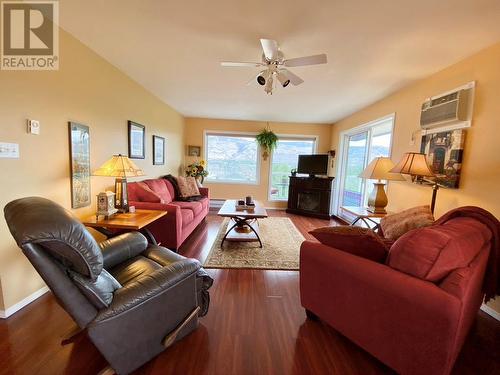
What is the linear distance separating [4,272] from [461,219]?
3322 millimetres

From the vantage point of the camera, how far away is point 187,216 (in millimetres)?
3119

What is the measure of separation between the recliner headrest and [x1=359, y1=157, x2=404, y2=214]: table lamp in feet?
8.84

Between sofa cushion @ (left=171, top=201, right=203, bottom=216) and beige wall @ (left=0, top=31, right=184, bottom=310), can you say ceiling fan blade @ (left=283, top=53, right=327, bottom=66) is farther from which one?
sofa cushion @ (left=171, top=201, right=203, bottom=216)

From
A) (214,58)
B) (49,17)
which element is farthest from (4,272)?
(214,58)

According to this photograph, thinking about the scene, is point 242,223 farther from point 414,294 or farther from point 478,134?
point 478,134

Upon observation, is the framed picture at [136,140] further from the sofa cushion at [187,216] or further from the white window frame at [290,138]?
the white window frame at [290,138]

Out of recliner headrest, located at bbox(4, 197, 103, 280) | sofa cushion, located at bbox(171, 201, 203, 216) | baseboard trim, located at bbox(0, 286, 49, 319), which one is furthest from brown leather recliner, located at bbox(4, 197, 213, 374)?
sofa cushion, located at bbox(171, 201, 203, 216)

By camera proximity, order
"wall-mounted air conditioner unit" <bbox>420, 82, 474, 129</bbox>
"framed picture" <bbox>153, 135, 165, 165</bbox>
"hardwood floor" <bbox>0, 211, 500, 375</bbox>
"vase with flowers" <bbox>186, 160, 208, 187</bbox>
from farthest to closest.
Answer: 1. "vase with flowers" <bbox>186, 160, 208, 187</bbox>
2. "framed picture" <bbox>153, 135, 165, 165</bbox>
3. "wall-mounted air conditioner unit" <bbox>420, 82, 474, 129</bbox>
4. "hardwood floor" <bbox>0, 211, 500, 375</bbox>

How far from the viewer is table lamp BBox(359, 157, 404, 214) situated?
2526 mm

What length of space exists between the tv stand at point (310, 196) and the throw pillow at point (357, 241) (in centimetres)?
373

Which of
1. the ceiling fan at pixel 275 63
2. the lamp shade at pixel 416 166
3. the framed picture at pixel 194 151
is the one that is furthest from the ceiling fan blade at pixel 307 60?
the framed picture at pixel 194 151

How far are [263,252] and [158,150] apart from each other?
2663 mm

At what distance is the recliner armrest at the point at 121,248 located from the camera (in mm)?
1632

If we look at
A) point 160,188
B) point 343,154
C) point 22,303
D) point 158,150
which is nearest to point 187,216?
point 160,188
